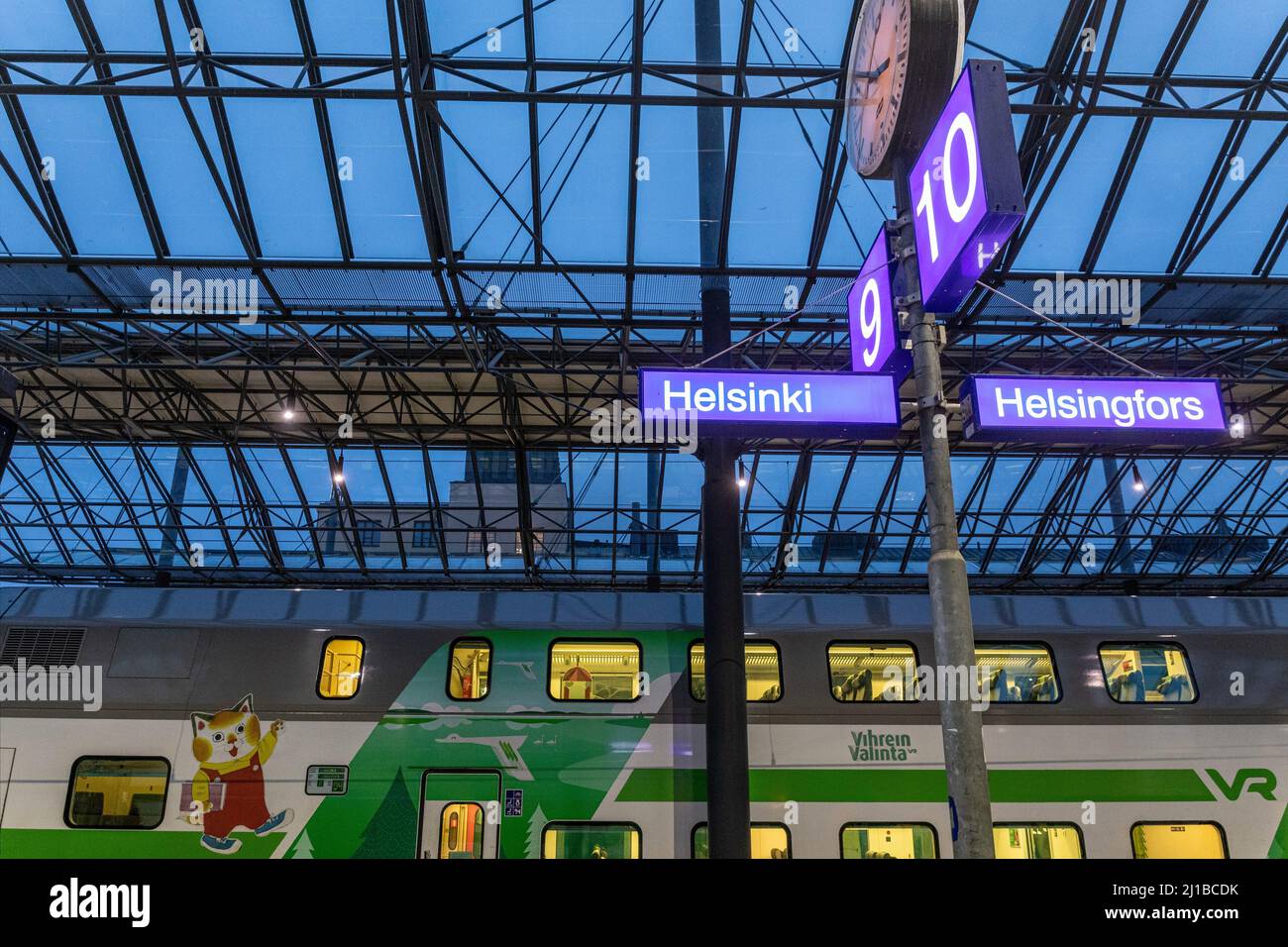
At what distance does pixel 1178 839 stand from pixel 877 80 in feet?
24.7

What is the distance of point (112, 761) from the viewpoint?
8.52 meters

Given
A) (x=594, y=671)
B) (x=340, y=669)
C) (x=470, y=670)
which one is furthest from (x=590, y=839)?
(x=340, y=669)

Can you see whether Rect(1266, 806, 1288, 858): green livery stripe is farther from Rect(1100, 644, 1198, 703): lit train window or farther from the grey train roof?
the grey train roof

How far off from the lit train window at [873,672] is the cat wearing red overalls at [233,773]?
5547 mm

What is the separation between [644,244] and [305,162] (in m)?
5.14

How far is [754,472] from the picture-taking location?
21.7m

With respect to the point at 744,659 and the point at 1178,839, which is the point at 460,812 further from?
the point at 1178,839

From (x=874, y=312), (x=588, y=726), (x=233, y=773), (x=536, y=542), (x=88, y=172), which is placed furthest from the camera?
(x=536, y=542)

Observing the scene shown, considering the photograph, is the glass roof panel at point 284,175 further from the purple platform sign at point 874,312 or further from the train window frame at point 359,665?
the purple platform sign at point 874,312

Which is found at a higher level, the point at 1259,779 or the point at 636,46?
the point at 636,46

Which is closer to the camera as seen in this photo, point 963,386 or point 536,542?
point 963,386

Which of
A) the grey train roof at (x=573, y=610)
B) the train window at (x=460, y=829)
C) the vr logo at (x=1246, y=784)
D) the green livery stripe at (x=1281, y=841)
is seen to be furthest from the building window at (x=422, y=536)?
the green livery stripe at (x=1281, y=841)
